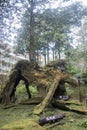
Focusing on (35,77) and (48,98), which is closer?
(48,98)

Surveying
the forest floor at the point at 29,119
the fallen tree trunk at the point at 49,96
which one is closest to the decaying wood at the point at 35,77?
the fallen tree trunk at the point at 49,96

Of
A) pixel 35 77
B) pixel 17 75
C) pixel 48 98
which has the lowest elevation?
pixel 48 98

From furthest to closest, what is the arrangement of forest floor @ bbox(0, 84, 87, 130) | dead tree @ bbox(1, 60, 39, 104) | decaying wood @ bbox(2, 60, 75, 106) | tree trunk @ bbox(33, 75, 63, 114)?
dead tree @ bbox(1, 60, 39, 104)
decaying wood @ bbox(2, 60, 75, 106)
tree trunk @ bbox(33, 75, 63, 114)
forest floor @ bbox(0, 84, 87, 130)

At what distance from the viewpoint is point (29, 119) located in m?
6.22

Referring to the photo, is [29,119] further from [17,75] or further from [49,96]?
[17,75]

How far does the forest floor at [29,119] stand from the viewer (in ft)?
18.2

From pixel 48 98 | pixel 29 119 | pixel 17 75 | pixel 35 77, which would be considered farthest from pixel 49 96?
pixel 17 75

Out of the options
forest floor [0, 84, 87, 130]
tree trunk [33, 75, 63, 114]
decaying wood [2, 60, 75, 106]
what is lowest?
forest floor [0, 84, 87, 130]

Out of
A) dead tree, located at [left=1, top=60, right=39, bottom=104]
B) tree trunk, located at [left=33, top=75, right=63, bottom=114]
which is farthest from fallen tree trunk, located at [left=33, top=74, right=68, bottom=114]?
dead tree, located at [left=1, top=60, right=39, bottom=104]

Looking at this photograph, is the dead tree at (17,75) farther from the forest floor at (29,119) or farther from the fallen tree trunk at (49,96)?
the fallen tree trunk at (49,96)

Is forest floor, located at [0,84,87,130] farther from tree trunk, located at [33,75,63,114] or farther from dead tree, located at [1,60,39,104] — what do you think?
dead tree, located at [1,60,39,104]

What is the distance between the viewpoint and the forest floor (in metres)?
5.56

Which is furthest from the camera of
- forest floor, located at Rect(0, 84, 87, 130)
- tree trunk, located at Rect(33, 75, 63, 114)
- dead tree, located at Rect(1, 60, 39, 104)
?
A: dead tree, located at Rect(1, 60, 39, 104)

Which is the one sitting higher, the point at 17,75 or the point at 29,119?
the point at 17,75
